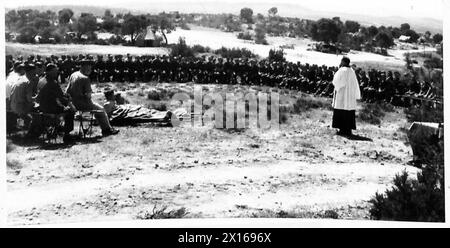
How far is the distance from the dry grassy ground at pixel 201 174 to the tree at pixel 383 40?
14459 mm

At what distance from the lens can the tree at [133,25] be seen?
20109 millimetres

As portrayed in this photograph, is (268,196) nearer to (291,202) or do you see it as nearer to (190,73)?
(291,202)

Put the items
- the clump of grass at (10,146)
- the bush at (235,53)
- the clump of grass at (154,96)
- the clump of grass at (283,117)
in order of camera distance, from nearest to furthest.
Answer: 1. the clump of grass at (10,146)
2. the clump of grass at (283,117)
3. the clump of grass at (154,96)
4. the bush at (235,53)

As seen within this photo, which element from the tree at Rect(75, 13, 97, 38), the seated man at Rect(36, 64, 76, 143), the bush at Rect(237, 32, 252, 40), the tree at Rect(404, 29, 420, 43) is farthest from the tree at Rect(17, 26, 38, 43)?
the tree at Rect(404, 29, 420, 43)

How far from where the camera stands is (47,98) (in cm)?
810

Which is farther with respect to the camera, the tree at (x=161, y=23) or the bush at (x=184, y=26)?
the bush at (x=184, y=26)

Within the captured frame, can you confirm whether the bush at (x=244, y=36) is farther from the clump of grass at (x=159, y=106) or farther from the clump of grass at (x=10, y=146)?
the clump of grass at (x=10, y=146)

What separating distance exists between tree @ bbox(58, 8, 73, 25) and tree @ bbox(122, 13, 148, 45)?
7.66 ft

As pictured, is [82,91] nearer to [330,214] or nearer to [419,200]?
[330,214]

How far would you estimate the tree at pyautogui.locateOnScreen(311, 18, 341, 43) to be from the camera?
72.8 feet

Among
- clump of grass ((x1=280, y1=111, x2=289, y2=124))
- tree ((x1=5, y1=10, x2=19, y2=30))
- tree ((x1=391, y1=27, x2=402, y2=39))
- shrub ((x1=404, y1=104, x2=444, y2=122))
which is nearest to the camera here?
shrub ((x1=404, y1=104, x2=444, y2=122))

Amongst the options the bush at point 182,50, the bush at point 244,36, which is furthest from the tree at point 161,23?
the bush at point 244,36

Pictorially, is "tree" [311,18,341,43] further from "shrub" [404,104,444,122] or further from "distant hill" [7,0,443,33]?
"shrub" [404,104,444,122]

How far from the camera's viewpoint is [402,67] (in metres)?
18.8
